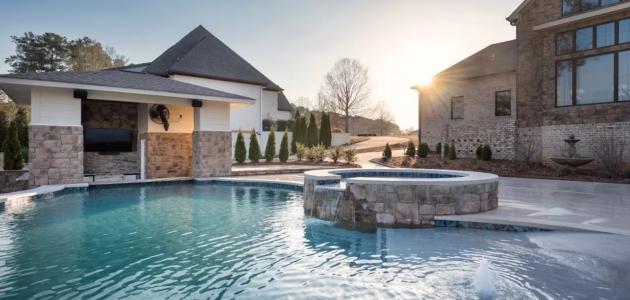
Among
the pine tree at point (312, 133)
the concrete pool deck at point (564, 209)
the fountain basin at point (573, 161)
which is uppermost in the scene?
the pine tree at point (312, 133)

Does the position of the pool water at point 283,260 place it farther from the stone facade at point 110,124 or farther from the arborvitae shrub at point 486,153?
the arborvitae shrub at point 486,153

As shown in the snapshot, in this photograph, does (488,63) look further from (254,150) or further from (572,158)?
(254,150)

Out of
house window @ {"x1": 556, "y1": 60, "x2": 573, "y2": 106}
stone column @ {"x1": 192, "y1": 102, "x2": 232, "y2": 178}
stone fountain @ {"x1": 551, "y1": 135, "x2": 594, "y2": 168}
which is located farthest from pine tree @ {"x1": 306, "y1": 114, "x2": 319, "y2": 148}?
stone fountain @ {"x1": 551, "y1": 135, "x2": 594, "y2": 168}

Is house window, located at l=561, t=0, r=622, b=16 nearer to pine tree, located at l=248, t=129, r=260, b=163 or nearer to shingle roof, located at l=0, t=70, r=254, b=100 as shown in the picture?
shingle roof, located at l=0, t=70, r=254, b=100

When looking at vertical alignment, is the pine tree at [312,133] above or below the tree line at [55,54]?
below

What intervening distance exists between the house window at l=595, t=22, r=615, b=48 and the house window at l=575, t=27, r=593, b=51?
24cm

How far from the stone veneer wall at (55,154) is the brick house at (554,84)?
16571mm

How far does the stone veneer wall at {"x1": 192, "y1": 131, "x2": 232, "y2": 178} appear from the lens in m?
13.0

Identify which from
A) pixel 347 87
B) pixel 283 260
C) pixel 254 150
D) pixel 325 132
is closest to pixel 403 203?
pixel 283 260

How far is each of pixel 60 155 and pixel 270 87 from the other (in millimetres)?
17666

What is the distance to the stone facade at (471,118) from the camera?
56.4 ft

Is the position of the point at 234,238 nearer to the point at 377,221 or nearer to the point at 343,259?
the point at 343,259

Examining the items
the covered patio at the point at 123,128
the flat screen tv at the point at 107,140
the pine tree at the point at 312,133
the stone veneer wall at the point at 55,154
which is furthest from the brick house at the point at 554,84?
the stone veneer wall at the point at 55,154

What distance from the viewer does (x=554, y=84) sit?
14234mm
